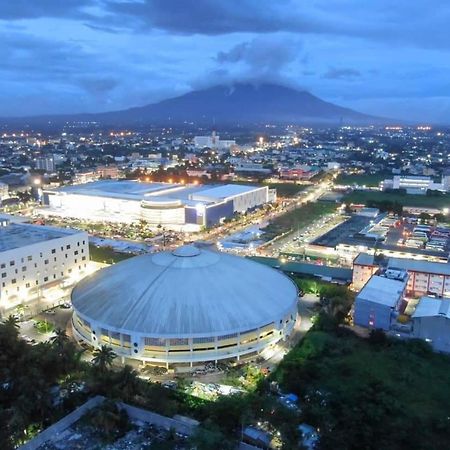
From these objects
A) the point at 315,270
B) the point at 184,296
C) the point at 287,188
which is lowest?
the point at 287,188

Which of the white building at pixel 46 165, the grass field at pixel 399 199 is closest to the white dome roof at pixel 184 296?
the grass field at pixel 399 199

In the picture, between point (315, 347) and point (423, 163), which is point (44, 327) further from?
point (423, 163)

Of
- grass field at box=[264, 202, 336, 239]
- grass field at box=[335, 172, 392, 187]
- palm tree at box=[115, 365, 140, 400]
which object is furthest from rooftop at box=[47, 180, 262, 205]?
palm tree at box=[115, 365, 140, 400]

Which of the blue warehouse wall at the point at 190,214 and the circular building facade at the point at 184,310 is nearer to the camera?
the circular building facade at the point at 184,310

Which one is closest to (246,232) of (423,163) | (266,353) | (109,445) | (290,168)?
(266,353)

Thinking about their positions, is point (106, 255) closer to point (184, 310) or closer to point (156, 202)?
point (156, 202)

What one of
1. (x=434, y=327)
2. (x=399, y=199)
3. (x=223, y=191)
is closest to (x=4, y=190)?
(x=223, y=191)

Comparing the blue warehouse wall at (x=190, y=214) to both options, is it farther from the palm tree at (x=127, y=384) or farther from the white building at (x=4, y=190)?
the palm tree at (x=127, y=384)
